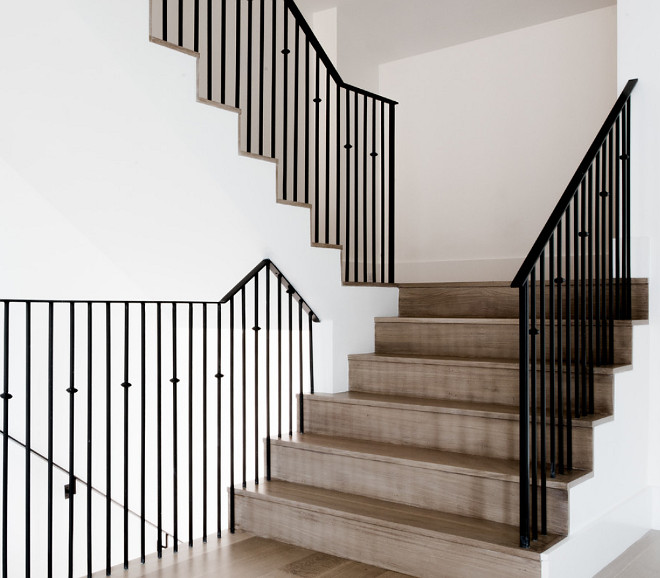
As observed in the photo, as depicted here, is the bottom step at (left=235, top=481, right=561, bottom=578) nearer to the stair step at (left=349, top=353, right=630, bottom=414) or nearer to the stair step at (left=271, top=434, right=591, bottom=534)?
the stair step at (left=271, top=434, right=591, bottom=534)

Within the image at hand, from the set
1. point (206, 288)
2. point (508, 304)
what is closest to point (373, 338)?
point (508, 304)

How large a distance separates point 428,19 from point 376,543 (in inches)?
159

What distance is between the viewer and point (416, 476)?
2.84 m

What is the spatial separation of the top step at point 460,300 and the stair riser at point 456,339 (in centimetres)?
26

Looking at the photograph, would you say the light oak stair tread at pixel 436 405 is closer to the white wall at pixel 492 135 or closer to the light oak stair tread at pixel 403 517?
the light oak stair tread at pixel 403 517

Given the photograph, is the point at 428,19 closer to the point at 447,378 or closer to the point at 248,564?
the point at 447,378

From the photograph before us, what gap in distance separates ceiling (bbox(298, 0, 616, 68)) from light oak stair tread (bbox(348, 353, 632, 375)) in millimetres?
2768

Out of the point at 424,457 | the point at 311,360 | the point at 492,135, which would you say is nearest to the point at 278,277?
the point at 311,360

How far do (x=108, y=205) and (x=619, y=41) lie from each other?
256 cm

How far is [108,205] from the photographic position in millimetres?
2986

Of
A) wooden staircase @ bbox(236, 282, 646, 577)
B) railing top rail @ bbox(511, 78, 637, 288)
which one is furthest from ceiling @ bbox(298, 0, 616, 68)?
wooden staircase @ bbox(236, 282, 646, 577)

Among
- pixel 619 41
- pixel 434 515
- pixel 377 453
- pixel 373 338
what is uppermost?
pixel 619 41

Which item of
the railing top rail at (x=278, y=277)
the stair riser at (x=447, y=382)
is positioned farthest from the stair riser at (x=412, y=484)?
the railing top rail at (x=278, y=277)

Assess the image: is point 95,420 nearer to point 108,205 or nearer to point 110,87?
point 108,205
